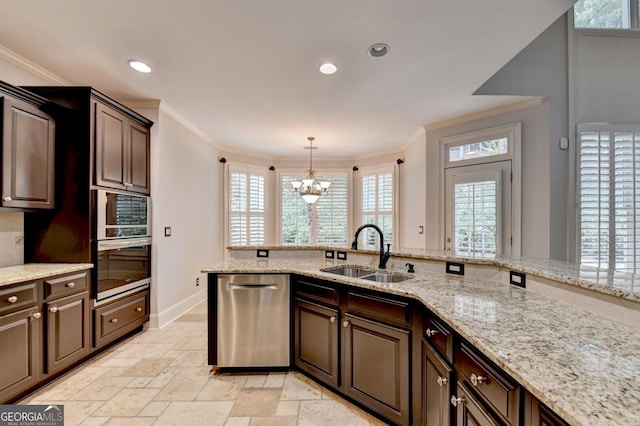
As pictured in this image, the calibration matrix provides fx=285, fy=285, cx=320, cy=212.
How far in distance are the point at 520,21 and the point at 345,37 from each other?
3.81 feet

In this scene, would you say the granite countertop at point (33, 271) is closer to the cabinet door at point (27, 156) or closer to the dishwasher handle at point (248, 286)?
the cabinet door at point (27, 156)

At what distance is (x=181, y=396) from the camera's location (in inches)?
84.3

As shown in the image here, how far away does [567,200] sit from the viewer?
3.10m

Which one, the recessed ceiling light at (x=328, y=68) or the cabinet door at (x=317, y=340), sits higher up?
the recessed ceiling light at (x=328, y=68)

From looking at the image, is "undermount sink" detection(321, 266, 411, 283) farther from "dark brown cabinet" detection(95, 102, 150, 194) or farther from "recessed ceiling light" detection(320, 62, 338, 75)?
"dark brown cabinet" detection(95, 102, 150, 194)

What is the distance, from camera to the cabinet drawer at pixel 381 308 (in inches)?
67.4

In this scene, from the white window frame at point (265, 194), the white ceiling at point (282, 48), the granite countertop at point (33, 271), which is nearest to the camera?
the white ceiling at point (282, 48)

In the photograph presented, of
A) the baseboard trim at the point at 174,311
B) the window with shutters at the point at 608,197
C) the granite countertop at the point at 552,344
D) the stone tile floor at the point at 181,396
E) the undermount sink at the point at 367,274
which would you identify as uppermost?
the window with shutters at the point at 608,197

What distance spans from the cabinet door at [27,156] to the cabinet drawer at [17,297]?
659mm

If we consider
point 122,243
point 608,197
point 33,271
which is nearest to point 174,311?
point 122,243

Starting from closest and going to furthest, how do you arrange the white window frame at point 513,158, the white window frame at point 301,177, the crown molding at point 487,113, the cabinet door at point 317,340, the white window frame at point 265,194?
1. the cabinet door at point 317,340
2. the crown molding at point 487,113
3. the white window frame at point 513,158
4. the white window frame at point 265,194
5. the white window frame at point 301,177

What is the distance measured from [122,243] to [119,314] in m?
0.71

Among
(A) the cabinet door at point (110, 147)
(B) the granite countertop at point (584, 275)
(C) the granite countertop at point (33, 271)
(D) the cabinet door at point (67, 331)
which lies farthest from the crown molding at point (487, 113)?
(D) the cabinet door at point (67, 331)

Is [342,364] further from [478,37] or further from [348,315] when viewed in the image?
[478,37]
